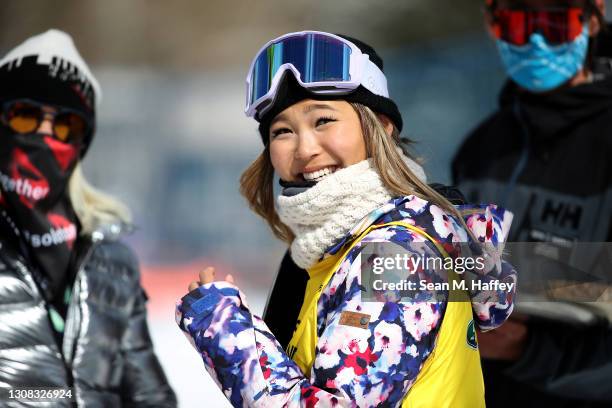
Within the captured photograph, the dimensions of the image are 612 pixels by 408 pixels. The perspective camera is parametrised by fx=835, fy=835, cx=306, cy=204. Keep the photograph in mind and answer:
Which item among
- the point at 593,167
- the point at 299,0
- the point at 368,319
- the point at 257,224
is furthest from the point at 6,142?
the point at 593,167

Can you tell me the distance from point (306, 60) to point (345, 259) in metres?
0.45

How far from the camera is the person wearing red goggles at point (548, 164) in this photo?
2621 mm

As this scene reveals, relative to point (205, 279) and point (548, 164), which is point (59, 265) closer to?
point (205, 279)

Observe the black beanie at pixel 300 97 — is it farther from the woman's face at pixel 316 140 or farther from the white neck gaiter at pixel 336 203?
the white neck gaiter at pixel 336 203

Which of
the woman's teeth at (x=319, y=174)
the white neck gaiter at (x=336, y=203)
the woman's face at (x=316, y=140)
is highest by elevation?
the woman's face at (x=316, y=140)

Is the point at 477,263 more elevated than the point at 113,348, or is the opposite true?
the point at 477,263

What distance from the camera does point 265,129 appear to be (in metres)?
1.82

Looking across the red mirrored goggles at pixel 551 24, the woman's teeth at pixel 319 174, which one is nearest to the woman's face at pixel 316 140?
the woman's teeth at pixel 319 174

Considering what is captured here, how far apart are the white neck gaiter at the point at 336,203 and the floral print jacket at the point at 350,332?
0.03 metres

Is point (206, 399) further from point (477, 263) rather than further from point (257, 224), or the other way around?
point (477, 263)

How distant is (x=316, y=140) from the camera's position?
167cm

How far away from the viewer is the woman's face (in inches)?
65.5

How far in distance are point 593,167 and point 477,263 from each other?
5.05 feet

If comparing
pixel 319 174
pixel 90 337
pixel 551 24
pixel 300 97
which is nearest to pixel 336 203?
pixel 319 174
